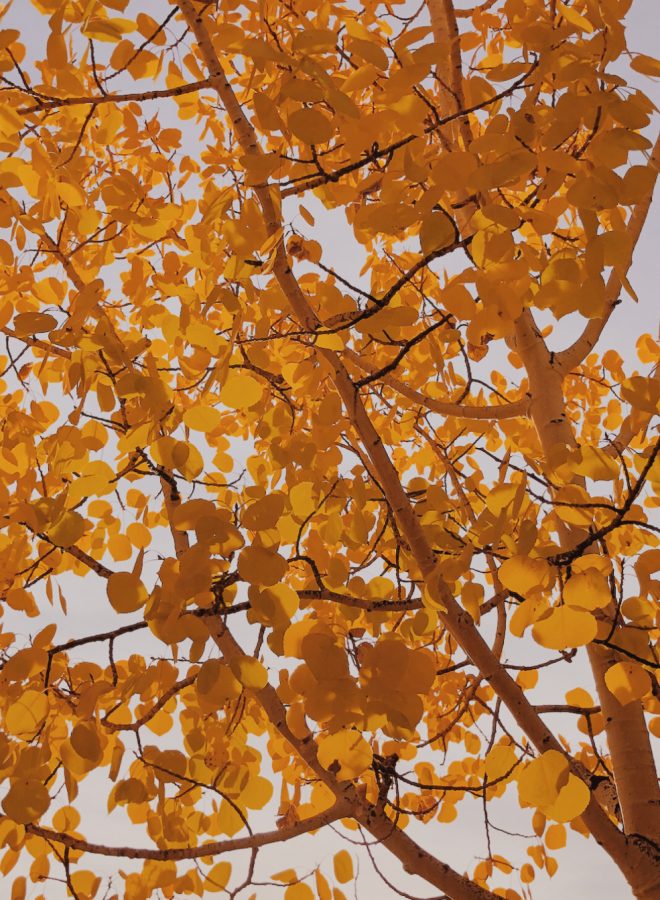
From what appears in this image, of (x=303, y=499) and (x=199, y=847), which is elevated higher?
(x=303, y=499)

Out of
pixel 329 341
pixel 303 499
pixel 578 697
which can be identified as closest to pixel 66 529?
pixel 303 499

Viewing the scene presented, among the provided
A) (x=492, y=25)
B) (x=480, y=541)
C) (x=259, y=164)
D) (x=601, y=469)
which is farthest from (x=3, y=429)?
(x=492, y=25)

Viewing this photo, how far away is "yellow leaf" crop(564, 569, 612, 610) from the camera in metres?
1.15

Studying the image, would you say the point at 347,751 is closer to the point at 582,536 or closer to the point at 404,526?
the point at 404,526

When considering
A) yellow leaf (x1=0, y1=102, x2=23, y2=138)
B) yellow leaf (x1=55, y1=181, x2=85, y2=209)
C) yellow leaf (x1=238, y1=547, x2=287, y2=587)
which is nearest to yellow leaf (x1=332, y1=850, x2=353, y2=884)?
yellow leaf (x1=238, y1=547, x2=287, y2=587)

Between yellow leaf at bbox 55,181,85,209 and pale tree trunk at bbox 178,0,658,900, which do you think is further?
yellow leaf at bbox 55,181,85,209

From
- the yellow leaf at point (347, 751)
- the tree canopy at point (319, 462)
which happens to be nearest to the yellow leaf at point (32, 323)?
the tree canopy at point (319, 462)

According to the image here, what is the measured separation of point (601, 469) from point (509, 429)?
1.41 meters

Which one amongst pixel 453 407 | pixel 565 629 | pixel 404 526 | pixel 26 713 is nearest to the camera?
pixel 565 629

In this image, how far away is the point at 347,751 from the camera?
121cm

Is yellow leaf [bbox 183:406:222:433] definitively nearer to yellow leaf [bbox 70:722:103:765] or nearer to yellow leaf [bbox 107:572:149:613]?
yellow leaf [bbox 107:572:149:613]

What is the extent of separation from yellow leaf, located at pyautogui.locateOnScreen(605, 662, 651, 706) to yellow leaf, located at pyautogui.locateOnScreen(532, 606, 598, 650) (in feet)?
1.05

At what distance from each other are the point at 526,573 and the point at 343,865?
121 centimetres

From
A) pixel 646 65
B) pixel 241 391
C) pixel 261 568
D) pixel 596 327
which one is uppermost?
pixel 596 327
